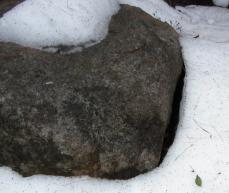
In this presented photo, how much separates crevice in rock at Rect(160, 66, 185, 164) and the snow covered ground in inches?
2.0

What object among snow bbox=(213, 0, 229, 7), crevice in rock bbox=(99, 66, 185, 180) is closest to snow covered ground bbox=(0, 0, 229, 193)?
crevice in rock bbox=(99, 66, 185, 180)

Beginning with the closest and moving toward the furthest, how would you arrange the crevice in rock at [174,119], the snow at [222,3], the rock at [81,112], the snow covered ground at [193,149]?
the rock at [81,112] → the snow covered ground at [193,149] → the crevice in rock at [174,119] → the snow at [222,3]

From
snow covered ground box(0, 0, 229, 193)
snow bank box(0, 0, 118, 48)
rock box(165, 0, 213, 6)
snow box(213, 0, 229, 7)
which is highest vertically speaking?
snow bank box(0, 0, 118, 48)

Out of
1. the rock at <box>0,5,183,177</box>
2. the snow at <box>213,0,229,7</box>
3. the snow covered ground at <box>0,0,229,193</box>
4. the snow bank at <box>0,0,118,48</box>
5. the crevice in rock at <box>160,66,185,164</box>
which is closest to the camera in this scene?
the rock at <box>0,5,183,177</box>

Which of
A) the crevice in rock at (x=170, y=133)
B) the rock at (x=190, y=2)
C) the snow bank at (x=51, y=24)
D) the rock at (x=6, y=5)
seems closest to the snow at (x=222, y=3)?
the rock at (x=190, y=2)

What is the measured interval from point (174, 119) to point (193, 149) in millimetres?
390

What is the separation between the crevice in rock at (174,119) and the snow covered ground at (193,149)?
0.05 meters

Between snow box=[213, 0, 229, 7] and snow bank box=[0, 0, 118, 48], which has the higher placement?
snow bank box=[0, 0, 118, 48]

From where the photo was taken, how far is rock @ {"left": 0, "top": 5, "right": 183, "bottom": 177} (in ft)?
10.5

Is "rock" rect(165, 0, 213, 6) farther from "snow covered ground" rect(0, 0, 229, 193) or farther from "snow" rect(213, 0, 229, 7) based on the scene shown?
"snow covered ground" rect(0, 0, 229, 193)

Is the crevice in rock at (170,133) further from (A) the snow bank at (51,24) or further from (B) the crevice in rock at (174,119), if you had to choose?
(A) the snow bank at (51,24)

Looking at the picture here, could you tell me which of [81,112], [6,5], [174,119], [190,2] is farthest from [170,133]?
[190,2]

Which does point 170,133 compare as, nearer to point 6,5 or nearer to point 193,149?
point 193,149

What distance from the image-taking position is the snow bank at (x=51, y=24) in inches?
145
